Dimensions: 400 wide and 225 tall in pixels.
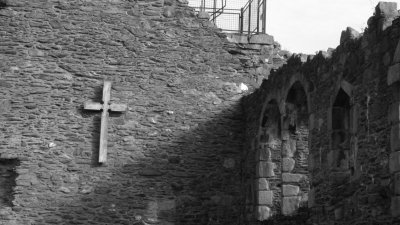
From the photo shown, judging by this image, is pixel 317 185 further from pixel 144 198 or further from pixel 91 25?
pixel 91 25

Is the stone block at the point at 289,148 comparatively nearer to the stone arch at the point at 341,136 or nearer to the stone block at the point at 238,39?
the stone arch at the point at 341,136

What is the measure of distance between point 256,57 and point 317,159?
14.2ft

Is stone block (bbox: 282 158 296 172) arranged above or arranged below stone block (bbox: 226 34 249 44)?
below

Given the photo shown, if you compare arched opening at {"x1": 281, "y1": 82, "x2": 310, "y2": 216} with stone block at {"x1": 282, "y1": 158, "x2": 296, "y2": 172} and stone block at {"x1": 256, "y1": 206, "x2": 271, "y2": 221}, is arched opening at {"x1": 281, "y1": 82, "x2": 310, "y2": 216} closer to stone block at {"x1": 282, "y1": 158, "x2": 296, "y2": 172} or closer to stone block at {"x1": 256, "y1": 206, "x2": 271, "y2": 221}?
stone block at {"x1": 282, "y1": 158, "x2": 296, "y2": 172}

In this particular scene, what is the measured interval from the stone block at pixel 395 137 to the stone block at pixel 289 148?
4044 mm

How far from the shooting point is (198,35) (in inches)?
620

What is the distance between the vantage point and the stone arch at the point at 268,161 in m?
14.3

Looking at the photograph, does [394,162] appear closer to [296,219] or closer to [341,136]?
[341,136]

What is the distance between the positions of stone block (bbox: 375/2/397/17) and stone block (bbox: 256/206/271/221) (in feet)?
15.9

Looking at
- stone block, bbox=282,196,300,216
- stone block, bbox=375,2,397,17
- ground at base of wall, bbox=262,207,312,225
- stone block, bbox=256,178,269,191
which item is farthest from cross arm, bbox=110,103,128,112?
stone block, bbox=375,2,397,17

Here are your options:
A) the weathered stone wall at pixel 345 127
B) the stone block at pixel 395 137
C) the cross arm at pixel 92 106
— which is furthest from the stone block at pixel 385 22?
the cross arm at pixel 92 106

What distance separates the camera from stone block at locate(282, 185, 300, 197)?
13406 millimetres

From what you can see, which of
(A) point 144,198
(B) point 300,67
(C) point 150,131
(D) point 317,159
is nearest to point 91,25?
(C) point 150,131

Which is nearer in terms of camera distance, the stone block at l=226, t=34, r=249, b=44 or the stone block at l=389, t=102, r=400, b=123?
the stone block at l=389, t=102, r=400, b=123
